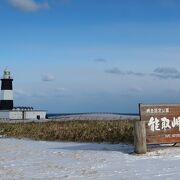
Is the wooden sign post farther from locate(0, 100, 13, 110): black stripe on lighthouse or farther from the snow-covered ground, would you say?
locate(0, 100, 13, 110): black stripe on lighthouse

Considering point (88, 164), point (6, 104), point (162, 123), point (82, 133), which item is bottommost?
point (88, 164)

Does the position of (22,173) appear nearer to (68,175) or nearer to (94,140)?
(68,175)

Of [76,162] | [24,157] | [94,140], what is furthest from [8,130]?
[76,162]

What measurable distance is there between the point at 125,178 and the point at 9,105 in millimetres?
45767

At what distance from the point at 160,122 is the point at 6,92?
40.8m

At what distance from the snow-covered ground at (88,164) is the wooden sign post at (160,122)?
40 cm

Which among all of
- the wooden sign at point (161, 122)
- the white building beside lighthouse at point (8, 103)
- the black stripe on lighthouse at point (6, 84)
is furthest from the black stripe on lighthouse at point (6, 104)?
the wooden sign at point (161, 122)

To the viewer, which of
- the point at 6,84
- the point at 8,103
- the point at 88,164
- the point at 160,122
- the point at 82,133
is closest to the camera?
the point at 88,164

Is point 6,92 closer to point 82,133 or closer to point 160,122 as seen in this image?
point 82,133

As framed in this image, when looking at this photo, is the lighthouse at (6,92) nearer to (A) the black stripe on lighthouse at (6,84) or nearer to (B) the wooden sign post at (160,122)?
(A) the black stripe on lighthouse at (6,84)

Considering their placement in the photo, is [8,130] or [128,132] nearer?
[128,132]

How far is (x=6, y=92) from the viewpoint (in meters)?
54.8

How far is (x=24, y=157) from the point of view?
15086 millimetres

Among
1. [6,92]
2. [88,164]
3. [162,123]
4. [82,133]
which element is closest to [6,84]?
[6,92]
